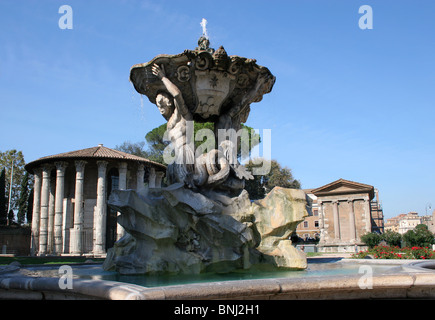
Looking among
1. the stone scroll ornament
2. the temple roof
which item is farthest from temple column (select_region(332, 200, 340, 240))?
the stone scroll ornament

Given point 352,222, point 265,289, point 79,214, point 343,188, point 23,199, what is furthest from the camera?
point 343,188

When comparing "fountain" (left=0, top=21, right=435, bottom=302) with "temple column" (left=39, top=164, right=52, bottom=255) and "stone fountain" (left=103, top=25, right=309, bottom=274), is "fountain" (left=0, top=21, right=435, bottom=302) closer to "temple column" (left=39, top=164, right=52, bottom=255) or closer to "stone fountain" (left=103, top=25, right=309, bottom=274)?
"stone fountain" (left=103, top=25, right=309, bottom=274)

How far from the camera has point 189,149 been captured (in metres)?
6.96

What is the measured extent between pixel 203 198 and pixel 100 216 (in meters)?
27.5

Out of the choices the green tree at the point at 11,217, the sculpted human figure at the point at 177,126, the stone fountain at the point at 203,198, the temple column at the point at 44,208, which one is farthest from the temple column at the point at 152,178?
the sculpted human figure at the point at 177,126

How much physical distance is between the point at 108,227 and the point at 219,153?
30489 millimetres

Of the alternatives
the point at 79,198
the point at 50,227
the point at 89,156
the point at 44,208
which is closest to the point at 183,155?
the point at 89,156

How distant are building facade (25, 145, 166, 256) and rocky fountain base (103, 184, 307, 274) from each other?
86.0 ft

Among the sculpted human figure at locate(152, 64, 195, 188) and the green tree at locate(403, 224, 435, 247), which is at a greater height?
the sculpted human figure at locate(152, 64, 195, 188)

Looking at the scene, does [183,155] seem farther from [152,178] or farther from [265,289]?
[152,178]

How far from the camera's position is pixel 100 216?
104 feet

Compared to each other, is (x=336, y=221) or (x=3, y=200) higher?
(x=3, y=200)

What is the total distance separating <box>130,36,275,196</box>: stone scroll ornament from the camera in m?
6.81
